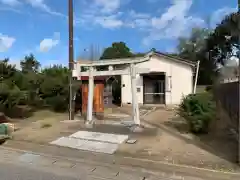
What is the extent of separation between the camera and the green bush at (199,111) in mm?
8336

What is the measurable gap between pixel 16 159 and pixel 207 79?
32.2 metres

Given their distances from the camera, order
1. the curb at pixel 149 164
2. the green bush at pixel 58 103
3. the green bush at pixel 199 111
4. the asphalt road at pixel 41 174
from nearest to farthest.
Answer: the asphalt road at pixel 41 174, the curb at pixel 149 164, the green bush at pixel 199 111, the green bush at pixel 58 103

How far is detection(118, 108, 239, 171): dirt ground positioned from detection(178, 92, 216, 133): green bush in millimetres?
345

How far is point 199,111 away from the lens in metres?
8.38

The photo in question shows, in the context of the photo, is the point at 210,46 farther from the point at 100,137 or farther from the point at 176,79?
the point at 100,137

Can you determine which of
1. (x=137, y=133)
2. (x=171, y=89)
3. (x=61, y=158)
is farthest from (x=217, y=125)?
(x=171, y=89)

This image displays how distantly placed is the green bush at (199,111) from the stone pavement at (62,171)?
3.53 metres

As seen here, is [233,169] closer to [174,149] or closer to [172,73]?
[174,149]

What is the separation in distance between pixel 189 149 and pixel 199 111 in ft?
6.31

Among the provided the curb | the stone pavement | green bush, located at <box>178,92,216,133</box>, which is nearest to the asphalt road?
the stone pavement

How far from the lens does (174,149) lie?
6.91 m

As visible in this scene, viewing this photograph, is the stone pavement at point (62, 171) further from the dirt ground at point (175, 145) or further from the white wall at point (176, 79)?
the white wall at point (176, 79)

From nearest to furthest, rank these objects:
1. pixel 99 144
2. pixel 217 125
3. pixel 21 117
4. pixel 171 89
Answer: pixel 99 144 → pixel 217 125 → pixel 21 117 → pixel 171 89

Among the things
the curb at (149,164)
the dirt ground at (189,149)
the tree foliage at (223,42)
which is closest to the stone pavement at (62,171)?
the curb at (149,164)
